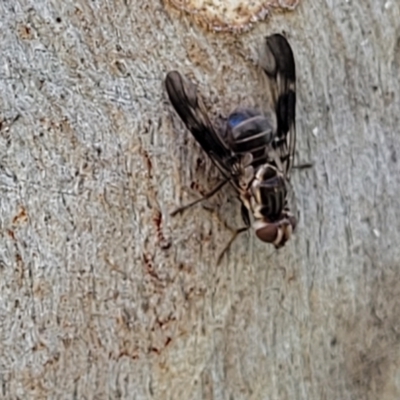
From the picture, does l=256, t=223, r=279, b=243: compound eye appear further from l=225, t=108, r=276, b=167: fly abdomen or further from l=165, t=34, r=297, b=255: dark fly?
l=225, t=108, r=276, b=167: fly abdomen

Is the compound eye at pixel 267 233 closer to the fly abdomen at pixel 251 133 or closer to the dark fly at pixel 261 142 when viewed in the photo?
the dark fly at pixel 261 142

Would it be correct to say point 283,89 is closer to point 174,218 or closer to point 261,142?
point 261,142

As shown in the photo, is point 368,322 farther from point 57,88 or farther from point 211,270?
point 57,88

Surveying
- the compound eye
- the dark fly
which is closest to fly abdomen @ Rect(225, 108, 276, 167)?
the dark fly

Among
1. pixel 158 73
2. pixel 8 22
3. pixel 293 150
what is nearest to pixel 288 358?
pixel 293 150

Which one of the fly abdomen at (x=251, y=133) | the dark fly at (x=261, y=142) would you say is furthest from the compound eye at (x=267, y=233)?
the fly abdomen at (x=251, y=133)

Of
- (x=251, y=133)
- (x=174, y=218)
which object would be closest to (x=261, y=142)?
(x=251, y=133)
